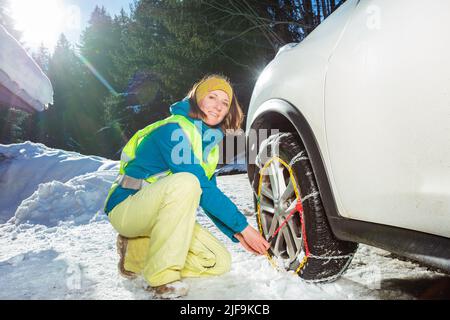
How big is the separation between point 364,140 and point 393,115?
145mm

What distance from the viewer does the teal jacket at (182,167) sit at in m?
1.77

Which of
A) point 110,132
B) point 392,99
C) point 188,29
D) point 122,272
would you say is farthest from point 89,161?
point 110,132

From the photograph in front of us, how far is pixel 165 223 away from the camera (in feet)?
5.74

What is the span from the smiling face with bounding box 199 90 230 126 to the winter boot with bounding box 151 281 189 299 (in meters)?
0.87

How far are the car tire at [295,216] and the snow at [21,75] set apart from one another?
16.5 feet

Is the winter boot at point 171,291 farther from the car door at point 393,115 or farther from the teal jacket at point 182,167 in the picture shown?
the car door at point 393,115

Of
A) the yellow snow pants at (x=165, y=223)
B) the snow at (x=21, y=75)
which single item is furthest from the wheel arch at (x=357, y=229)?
the snow at (x=21, y=75)

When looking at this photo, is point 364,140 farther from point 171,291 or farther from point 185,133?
point 171,291

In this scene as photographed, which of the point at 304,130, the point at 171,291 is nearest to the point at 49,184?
the point at 171,291

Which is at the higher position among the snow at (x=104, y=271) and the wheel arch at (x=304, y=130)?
the wheel arch at (x=304, y=130)

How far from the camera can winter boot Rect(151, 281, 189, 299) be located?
167 centimetres
